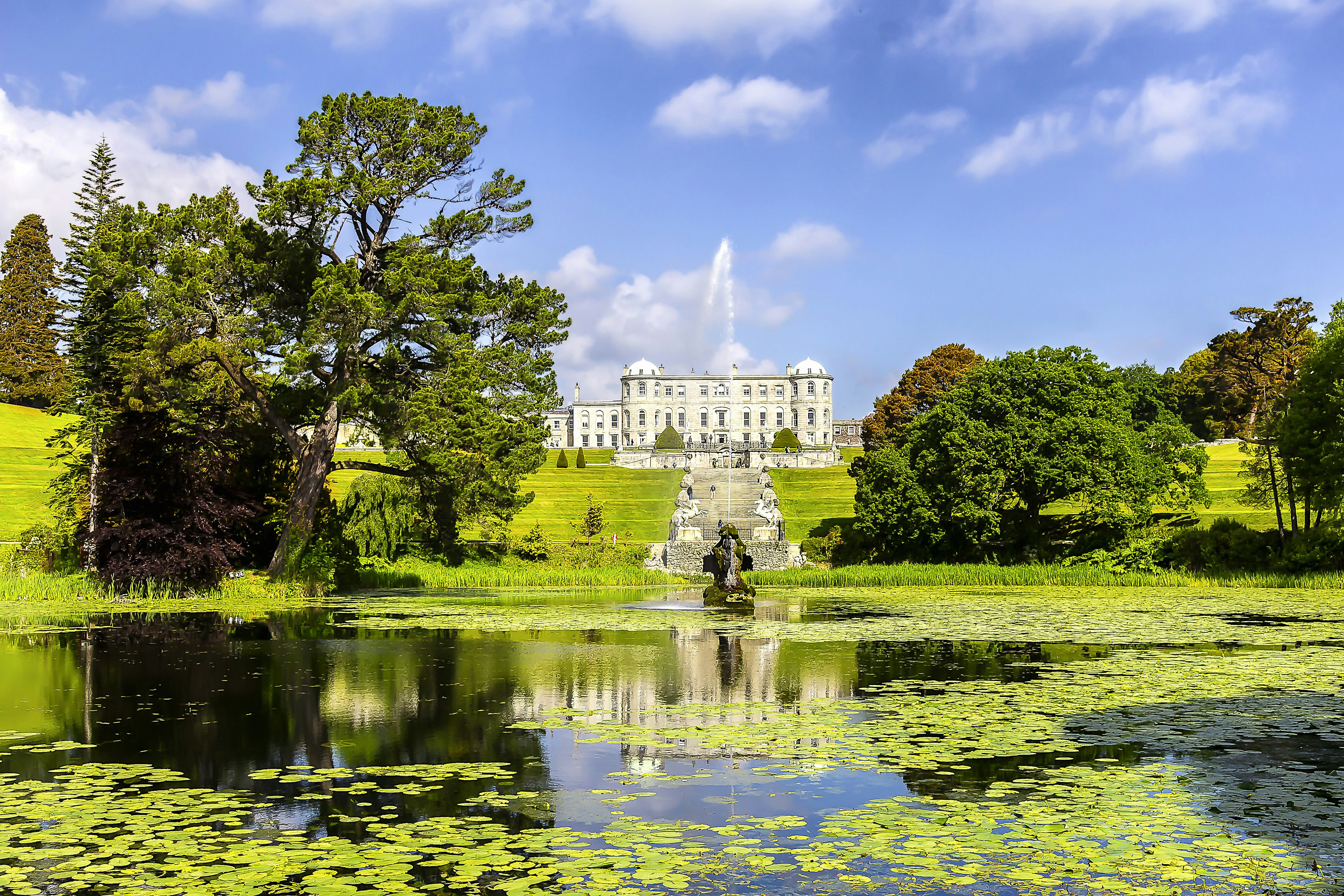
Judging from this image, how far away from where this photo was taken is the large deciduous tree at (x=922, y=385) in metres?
75.8

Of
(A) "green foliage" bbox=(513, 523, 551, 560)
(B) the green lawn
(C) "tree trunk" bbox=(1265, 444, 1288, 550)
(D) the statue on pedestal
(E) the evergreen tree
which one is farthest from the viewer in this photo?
(E) the evergreen tree

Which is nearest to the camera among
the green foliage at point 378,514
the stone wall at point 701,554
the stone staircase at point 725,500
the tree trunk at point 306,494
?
the tree trunk at point 306,494

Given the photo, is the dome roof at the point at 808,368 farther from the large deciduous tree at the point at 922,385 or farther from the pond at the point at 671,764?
the pond at the point at 671,764

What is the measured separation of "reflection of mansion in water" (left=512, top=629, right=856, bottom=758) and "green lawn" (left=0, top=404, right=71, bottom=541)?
2734 cm

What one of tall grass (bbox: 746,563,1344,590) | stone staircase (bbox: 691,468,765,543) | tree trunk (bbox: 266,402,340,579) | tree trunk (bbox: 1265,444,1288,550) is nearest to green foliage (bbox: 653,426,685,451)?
stone staircase (bbox: 691,468,765,543)

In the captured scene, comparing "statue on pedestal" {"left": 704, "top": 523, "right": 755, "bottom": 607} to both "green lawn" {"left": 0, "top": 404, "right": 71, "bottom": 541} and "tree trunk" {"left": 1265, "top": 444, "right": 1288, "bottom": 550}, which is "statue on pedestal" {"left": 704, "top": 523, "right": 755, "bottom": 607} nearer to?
"tree trunk" {"left": 1265, "top": 444, "right": 1288, "bottom": 550}

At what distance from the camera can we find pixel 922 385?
253 feet

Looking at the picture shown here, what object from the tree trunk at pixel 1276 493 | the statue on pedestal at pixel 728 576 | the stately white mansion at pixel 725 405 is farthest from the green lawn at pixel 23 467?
the stately white mansion at pixel 725 405

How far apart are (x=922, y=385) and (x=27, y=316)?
65421mm

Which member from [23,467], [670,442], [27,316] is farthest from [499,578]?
[670,442]

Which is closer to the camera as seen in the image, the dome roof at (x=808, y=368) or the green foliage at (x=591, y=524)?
the green foliage at (x=591, y=524)

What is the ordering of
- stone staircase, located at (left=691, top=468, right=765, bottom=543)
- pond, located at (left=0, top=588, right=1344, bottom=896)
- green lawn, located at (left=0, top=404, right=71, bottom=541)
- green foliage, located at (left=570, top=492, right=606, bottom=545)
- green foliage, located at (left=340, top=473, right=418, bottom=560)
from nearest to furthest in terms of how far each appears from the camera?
1. pond, located at (left=0, top=588, right=1344, bottom=896)
2. green foliage, located at (left=340, top=473, right=418, bottom=560)
3. green lawn, located at (left=0, top=404, right=71, bottom=541)
4. green foliage, located at (left=570, top=492, right=606, bottom=545)
5. stone staircase, located at (left=691, top=468, right=765, bottom=543)

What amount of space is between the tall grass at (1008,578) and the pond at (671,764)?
44.9 feet

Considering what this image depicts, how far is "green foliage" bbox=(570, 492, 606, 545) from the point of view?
47.2 m
